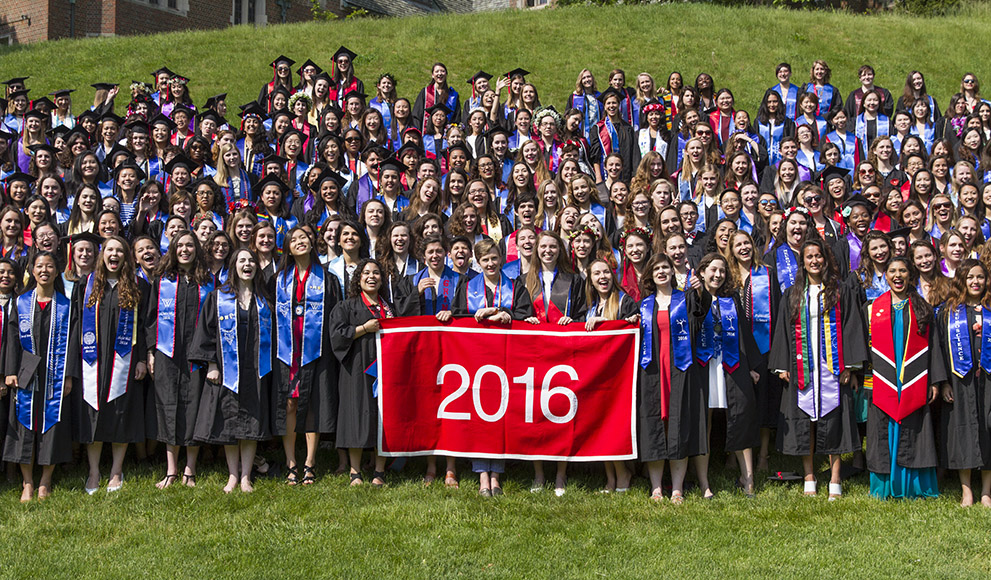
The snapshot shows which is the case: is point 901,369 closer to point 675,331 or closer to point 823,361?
point 823,361

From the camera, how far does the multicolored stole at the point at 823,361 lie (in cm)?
623

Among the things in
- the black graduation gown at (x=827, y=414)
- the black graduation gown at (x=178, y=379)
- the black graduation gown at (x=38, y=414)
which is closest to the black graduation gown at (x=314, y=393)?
the black graduation gown at (x=178, y=379)

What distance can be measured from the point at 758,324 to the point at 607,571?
2496mm

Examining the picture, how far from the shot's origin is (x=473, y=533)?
546 centimetres

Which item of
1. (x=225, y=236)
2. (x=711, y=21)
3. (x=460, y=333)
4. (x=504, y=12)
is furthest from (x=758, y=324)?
(x=504, y=12)

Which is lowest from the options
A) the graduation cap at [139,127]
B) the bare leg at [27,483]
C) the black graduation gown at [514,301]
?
the bare leg at [27,483]

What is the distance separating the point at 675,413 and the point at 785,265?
1.85 metres

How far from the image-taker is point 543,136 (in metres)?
10.8

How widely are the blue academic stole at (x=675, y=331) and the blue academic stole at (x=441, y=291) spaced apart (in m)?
1.44

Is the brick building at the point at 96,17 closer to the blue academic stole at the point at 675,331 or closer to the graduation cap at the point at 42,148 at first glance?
the graduation cap at the point at 42,148

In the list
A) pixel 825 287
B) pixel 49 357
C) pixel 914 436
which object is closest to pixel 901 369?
pixel 914 436

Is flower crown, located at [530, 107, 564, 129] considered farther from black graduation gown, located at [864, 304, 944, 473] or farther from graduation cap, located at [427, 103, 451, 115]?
black graduation gown, located at [864, 304, 944, 473]

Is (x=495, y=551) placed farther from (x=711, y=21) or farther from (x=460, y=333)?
(x=711, y=21)

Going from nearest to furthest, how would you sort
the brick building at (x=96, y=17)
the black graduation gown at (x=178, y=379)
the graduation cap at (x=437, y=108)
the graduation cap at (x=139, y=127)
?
the black graduation gown at (x=178, y=379) → the graduation cap at (x=139, y=127) → the graduation cap at (x=437, y=108) → the brick building at (x=96, y=17)
